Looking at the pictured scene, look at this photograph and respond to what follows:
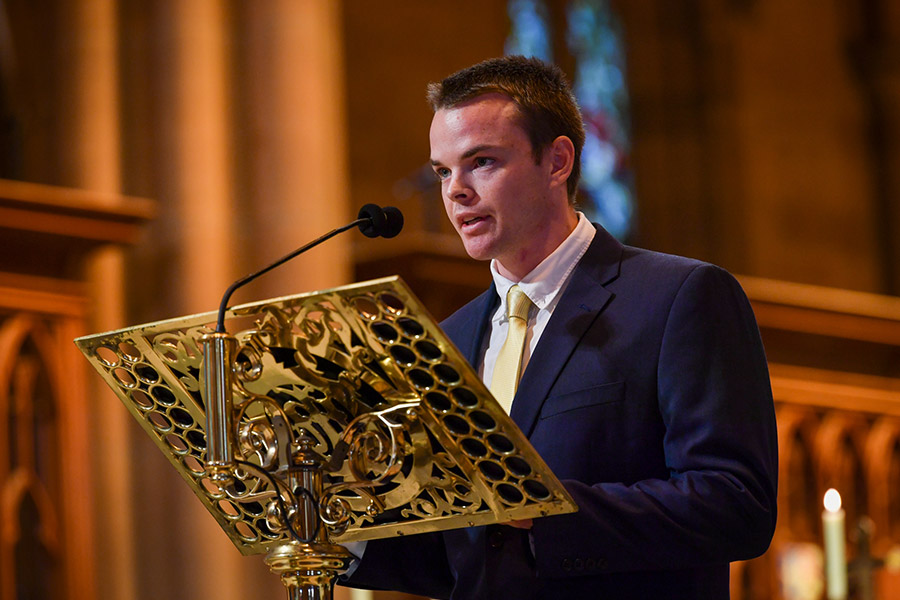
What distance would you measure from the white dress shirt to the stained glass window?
336 inches

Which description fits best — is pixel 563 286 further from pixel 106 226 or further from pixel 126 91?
pixel 126 91

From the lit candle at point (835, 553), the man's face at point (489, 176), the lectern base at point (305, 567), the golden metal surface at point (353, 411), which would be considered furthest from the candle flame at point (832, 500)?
the lectern base at point (305, 567)

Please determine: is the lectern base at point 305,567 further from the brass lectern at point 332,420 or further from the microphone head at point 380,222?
the microphone head at point 380,222

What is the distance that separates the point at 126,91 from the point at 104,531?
184 cm

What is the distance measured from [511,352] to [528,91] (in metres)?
0.45

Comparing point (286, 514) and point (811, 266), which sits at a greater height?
point (811, 266)

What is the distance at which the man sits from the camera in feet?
7.09

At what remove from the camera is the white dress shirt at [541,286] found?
2.54 metres

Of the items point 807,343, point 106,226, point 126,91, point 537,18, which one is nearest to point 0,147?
point 126,91

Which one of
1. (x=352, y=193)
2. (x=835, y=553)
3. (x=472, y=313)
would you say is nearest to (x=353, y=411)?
(x=472, y=313)

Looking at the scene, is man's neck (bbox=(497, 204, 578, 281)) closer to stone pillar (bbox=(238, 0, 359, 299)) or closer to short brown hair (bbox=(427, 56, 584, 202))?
short brown hair (bbox=(427, 56, 584, 202))

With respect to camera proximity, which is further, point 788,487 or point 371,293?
point 788,487

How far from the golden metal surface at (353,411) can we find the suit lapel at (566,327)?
31 cm

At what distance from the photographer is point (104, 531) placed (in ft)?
18.0
